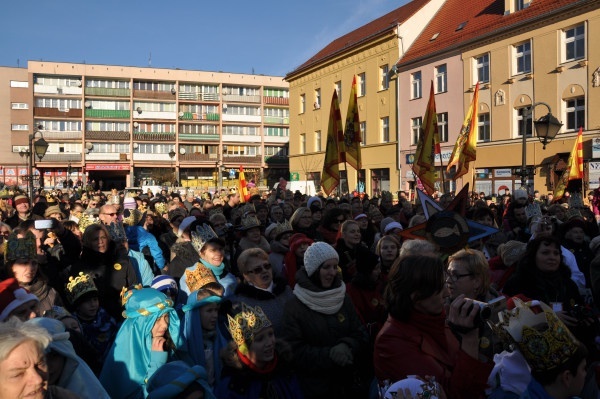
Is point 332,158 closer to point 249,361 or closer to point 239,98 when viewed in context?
point 249,361

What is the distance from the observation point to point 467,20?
100 feet

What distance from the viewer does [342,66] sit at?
38.4m

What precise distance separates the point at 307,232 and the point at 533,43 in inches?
859

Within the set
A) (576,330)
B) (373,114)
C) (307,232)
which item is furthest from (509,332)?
(373,114)

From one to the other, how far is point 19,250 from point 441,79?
2923 cm

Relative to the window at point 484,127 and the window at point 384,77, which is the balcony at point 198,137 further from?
the window at point 484,127

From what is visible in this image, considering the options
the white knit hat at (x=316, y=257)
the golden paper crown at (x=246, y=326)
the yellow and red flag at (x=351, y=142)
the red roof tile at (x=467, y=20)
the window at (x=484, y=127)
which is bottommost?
the golden paper crown at (x=246, y=326)

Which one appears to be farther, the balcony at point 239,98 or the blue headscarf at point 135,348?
the balcony at point 239,98

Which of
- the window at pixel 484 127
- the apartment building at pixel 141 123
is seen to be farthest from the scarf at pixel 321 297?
the apartment building at pixel 141 123

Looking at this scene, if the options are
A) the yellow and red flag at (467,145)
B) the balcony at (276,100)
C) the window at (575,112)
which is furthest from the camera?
the balcony at (276,100)

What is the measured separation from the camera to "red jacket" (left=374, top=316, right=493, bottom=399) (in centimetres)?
246

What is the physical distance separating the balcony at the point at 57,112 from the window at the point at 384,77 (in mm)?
38166

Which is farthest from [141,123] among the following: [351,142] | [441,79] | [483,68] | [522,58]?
[351,142]

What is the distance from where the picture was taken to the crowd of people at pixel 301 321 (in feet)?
7.65
